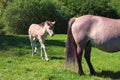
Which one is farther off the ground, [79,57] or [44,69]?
[79,57]

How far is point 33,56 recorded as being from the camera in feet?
43.0

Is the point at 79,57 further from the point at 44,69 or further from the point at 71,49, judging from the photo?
the point at 44,69

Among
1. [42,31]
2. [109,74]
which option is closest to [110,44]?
[109,74]

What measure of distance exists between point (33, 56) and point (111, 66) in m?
3.30

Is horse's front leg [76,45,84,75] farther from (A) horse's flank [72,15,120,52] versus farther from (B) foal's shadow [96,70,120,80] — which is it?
(B) foal's shadow [96,70,120,80]

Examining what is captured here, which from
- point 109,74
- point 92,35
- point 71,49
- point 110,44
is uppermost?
point 92,35

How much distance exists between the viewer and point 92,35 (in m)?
9.60

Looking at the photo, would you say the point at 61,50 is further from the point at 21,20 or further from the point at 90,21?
the point at 21,20

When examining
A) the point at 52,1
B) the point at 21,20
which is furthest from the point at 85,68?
the point at 52,1

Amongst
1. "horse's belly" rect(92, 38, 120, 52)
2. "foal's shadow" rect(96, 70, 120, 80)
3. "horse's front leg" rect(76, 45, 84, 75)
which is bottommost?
"foal's shadow" rect(96, 70, 120, 80)

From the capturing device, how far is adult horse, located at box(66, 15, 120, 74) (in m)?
9.50

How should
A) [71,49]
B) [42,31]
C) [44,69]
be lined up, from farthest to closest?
[42,31]
[44,69]
[71,49]

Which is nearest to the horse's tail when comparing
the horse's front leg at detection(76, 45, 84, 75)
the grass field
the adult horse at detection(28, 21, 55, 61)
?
the horse's front leg at detection(76, 45, 84, 75)

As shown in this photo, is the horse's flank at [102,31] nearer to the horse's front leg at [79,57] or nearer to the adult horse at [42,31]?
the horse's front leg at [79,57]
